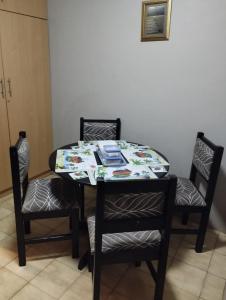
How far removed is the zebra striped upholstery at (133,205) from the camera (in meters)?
1.18

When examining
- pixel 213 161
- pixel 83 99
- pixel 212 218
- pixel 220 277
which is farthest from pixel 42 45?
pixel 220 277

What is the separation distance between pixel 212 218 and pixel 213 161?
0.80 m

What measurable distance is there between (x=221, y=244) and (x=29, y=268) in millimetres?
1567

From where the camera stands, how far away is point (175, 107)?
7.40 feet

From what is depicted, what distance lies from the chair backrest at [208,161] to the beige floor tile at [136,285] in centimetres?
72

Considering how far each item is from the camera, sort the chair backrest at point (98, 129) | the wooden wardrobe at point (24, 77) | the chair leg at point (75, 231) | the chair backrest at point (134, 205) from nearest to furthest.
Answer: the chair backrest at point (134, 205)
the chair leg at point (75, 231)
the wooden wardrobe at point (24, 77)
the chair backrest at point (98, 129)

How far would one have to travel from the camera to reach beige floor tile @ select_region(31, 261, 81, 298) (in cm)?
160

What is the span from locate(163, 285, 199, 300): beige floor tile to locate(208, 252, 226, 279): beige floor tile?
302 mm

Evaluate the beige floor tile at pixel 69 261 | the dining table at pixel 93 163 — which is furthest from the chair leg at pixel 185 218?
the beige floor tile at pixel 69 261

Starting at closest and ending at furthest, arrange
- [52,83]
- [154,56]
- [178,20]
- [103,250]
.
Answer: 1. [103,250]
2. [178,20]
3. [154,56]
4. [52,83]

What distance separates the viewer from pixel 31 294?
5.12ft

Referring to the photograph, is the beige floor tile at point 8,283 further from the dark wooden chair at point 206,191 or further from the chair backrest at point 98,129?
the chair backrest at point 98,129

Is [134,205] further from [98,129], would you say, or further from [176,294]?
[98,129]

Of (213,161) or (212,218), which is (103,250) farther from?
(212,218)
